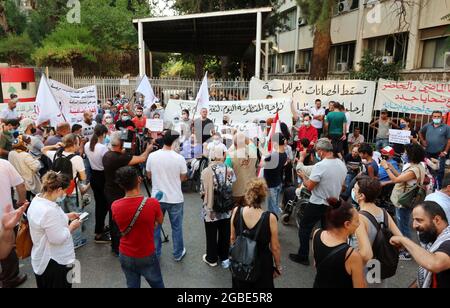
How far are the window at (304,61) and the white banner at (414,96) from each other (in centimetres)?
1612

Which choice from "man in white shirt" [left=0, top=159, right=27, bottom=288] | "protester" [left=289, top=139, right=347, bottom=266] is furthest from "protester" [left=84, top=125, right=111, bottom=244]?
"protester" [left=289, top=139, right=347, bottom=266]

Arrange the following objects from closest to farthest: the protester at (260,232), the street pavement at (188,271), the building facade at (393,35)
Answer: the protester at (260,232) < the street pavement at (188,271) < the building facade at (393,35)

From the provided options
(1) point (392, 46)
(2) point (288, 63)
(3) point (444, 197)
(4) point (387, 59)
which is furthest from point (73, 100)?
(2) point (288, 63)

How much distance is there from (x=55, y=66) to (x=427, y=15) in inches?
770

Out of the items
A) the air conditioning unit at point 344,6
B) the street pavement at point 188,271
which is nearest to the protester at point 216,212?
the street pavement at point 188,271

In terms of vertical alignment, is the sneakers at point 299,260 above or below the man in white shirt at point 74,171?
below

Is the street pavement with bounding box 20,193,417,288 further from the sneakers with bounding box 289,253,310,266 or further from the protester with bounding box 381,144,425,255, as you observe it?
the protester with bounding box 381,144,425,255

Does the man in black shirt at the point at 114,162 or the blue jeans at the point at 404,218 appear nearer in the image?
the man in black shirt at the point at 114,162

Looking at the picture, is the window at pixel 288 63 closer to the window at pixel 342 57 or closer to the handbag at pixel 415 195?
the window at pixel 342 57

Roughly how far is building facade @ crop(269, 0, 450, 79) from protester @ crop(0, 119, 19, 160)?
13.1 metres

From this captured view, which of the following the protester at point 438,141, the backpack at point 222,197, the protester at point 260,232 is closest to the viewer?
the protester at point 260,232

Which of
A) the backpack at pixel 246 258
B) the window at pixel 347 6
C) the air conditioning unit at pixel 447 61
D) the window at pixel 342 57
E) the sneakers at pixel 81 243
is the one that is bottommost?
the sneakers at pixel 81 243

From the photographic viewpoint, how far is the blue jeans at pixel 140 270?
316 cm
